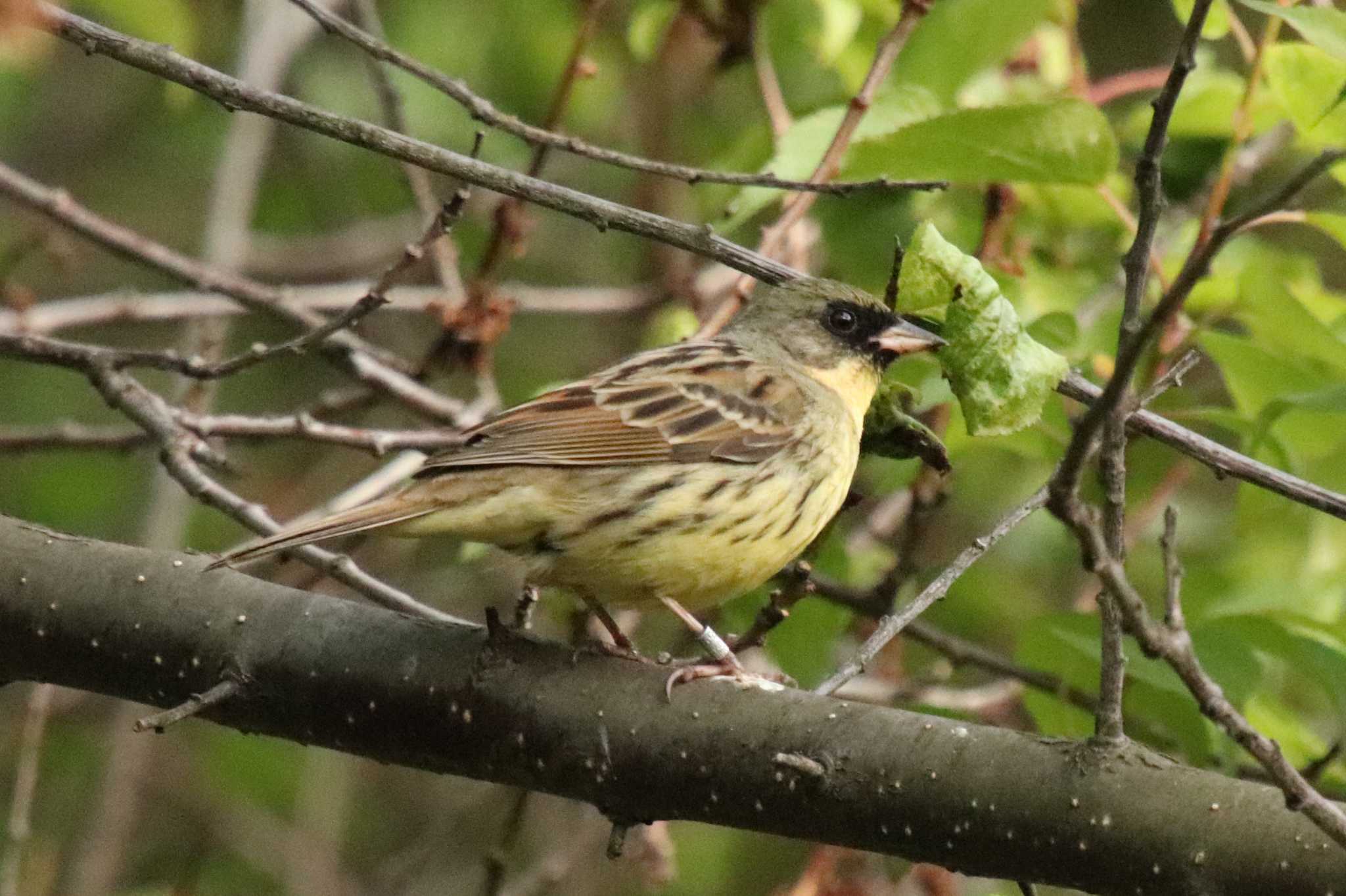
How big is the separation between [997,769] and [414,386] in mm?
2785

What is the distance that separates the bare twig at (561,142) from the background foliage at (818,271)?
0.43m

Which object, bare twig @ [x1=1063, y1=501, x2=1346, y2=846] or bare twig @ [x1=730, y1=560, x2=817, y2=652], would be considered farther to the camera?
bare twig @ [x1=730, y1=560, x2=817, y2=652]

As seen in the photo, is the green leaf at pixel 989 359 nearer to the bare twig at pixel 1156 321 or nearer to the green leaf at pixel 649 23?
the bare twig at pixel 1156 321

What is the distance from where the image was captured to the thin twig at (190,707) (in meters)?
2.77

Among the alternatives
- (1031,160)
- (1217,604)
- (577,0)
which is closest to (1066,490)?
(1031,160)

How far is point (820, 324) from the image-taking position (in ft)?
15.8

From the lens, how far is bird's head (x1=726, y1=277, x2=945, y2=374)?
4.51 meters

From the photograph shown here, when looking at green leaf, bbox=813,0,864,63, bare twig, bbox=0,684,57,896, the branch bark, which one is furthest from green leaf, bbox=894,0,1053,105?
bare twig, bbox=0,684,57,896

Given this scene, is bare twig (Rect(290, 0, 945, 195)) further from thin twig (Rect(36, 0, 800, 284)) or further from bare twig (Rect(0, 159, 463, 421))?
bare twig (Rect(0, 159, 463, 421))

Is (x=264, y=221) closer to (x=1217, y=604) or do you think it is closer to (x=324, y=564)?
(x=324, y=564)

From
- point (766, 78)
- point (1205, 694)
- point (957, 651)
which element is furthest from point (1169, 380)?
point (766, 78)

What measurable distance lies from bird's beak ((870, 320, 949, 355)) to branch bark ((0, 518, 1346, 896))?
1532mm

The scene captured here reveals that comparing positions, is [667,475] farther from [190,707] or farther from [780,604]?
[190,707]

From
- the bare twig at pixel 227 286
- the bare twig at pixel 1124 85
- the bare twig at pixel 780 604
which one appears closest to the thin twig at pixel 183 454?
the bare twig at pixel 780 604
